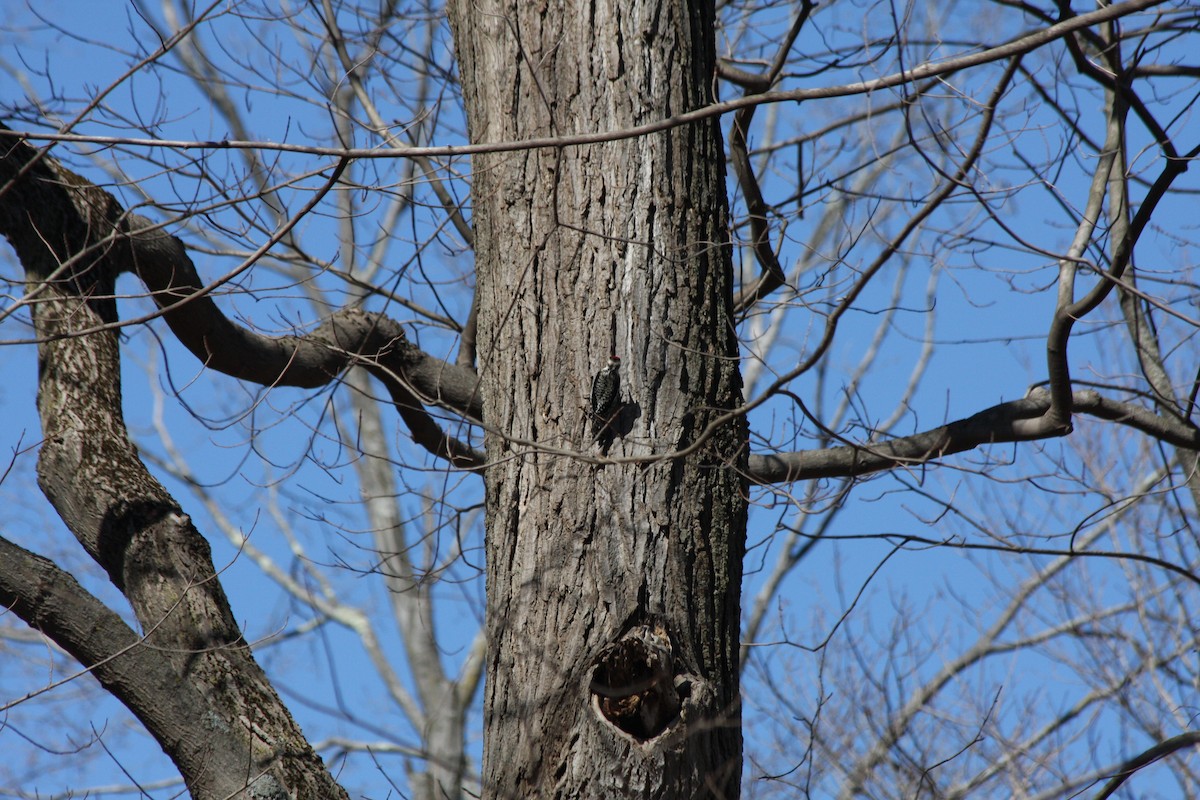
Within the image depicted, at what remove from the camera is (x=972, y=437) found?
3234 mm

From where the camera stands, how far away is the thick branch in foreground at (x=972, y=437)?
126 inches

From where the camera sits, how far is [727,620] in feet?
8.17

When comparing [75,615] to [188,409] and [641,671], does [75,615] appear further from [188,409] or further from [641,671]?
[641,671]

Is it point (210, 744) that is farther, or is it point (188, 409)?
point (188, 409)

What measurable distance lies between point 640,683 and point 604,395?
64 centimetres

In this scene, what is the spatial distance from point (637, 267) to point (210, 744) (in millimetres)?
1491

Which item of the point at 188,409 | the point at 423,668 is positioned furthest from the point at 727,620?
the point at 423,668

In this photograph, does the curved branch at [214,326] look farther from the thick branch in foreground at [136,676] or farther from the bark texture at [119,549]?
the thick branch in foreground at [136,676]

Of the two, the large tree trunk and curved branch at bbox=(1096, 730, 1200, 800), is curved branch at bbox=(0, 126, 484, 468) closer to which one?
the large tree trunk

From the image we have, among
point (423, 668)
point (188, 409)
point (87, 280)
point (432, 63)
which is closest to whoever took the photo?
point (87, 280)

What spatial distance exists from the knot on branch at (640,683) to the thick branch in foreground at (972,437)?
3.33 feet

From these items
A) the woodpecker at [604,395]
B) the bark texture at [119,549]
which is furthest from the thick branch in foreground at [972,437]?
the bark texture at [119,549]

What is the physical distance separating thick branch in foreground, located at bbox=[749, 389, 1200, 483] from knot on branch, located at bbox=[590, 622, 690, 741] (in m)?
1.01

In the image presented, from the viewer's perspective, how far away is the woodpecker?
2.49m
